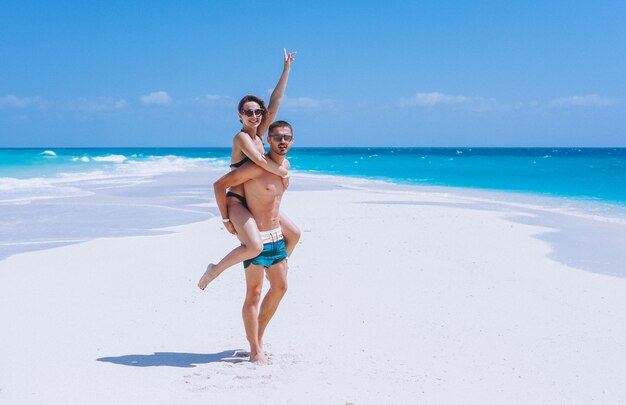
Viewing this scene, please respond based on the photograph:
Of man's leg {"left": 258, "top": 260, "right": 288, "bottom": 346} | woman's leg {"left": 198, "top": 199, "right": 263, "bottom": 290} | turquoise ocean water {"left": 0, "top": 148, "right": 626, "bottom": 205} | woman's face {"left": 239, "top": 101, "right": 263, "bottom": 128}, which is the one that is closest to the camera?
woman's leg {"left": 198, "top": 199, "right": 263, "bottom": 290}

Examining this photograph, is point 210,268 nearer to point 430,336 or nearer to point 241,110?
point 241,110

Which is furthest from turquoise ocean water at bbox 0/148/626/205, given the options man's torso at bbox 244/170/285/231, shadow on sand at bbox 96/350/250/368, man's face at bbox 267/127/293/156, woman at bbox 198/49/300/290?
man's face at bbox 267/127/293/156

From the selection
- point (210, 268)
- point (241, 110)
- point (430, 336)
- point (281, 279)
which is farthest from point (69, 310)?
point (430, 336)

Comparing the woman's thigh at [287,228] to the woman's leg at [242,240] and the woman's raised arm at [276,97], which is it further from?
the woman's raised arm at [276,97]

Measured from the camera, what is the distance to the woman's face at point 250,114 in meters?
4.95

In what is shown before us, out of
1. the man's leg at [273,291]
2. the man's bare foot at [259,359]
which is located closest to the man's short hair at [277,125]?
the man's leg at [273,291]

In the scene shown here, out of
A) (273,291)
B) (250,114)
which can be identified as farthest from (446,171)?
(250,114)

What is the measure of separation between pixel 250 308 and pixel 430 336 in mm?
1808

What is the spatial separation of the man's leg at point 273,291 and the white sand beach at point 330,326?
1.10ft

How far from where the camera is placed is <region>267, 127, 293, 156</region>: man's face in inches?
195

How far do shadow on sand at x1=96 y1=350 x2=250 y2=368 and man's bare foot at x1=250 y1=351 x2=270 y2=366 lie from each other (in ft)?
0.41

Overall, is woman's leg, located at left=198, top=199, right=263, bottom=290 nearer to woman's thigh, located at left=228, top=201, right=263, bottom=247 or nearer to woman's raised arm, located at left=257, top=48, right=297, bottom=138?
woman's thigh, located at left=228, top=201, right=263, bottom=247

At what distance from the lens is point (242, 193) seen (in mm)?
5094

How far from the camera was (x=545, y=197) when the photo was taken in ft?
78.0
